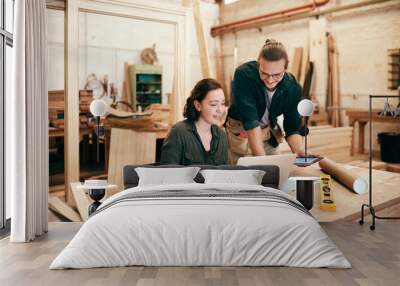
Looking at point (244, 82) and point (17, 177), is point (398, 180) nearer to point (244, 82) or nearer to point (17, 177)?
point (244, 82)

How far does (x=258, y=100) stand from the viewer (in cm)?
604

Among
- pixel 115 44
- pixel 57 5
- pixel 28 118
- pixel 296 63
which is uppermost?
pixel 57 5

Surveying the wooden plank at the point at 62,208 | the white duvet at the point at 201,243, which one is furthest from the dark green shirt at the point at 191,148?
the white duvet at the point at 201,243

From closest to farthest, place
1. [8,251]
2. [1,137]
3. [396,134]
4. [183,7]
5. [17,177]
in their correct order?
[8,251] → [17,177] → [1,137] → [396,134] → [183,7]

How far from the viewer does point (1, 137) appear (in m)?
5.42

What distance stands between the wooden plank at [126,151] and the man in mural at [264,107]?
92 centimetres

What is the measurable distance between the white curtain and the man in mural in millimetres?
2060

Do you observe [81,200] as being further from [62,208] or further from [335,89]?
[335,89]

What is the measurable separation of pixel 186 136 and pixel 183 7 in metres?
1.50

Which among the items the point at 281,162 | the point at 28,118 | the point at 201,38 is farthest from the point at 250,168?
the point at 28,118

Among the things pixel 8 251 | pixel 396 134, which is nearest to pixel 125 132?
pixel 8 251

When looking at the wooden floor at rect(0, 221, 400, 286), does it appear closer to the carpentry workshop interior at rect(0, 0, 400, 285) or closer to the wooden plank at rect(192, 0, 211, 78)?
the carpentry workshop interior at rect(0, 0, 400, 285)

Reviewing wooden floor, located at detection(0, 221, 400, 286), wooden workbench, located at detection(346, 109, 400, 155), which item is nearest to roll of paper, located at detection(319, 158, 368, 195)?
wooden workbench, located at detection(346, 109, 400, 155)

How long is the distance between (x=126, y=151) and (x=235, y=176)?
4.20ft
